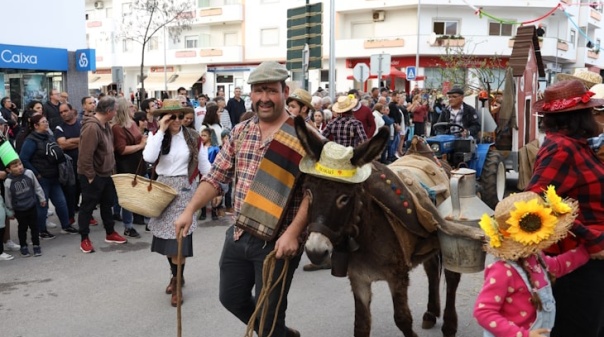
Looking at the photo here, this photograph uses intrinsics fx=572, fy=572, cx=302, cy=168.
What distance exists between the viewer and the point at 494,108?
11.9 metres

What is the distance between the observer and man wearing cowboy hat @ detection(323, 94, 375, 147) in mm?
8211

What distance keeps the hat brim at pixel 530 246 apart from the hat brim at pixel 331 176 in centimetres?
78

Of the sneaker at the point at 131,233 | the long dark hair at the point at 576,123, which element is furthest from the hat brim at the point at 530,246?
the sneaker at the point at 131,233

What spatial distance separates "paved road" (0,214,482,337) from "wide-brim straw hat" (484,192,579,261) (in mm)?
2381

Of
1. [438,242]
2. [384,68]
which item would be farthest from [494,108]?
[438,242]

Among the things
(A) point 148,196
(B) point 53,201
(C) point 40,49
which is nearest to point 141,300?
(A) point 148,196

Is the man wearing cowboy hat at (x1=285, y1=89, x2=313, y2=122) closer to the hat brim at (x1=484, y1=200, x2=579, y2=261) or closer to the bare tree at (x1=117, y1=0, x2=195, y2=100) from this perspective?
the hat brim at (x1=484, y1=200, x2=579, y2=261)

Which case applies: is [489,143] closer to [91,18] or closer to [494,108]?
[494,108]

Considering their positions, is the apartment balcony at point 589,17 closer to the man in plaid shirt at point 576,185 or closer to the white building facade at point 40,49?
the white building facade at point 40,49

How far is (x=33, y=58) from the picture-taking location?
15789 millimetres

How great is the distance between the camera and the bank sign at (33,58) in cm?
1509

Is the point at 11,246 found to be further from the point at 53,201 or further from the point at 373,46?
the point at 373,46

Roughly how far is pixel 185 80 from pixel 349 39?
46.6 feet

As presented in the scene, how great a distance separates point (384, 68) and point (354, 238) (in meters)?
15.6
